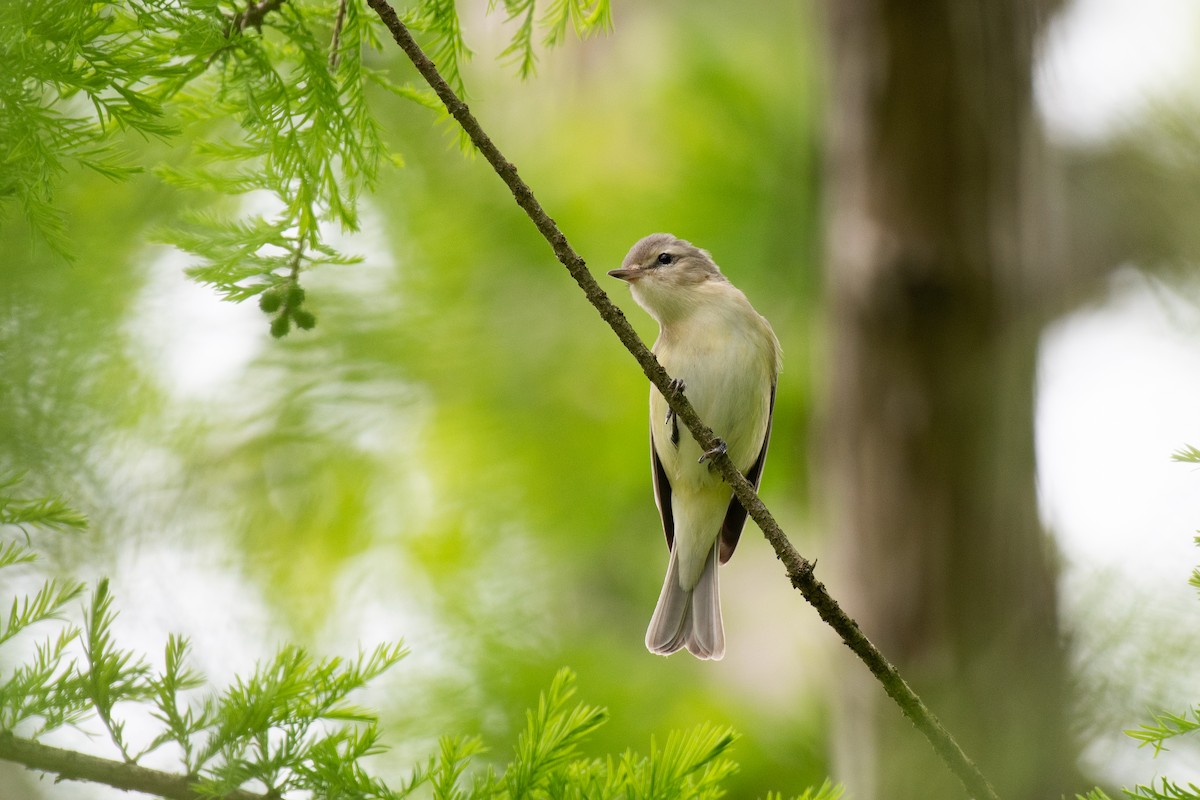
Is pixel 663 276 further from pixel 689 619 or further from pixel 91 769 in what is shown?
pixel 91 769

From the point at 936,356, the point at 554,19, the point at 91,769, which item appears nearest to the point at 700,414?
the point at 936,356

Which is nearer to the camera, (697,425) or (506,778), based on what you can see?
(506,778)

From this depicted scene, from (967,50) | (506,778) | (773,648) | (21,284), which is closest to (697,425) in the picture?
(506,778)

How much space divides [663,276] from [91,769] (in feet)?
10.1

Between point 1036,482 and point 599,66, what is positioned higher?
point 599,66

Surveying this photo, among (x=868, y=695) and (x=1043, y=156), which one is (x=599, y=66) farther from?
(x=868, y=695)

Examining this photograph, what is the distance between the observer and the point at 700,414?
13.4ft

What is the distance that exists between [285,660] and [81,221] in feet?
8.74

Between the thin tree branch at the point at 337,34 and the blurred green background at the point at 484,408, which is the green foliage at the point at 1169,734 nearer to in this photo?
the thin tree branch at the point at 337,34

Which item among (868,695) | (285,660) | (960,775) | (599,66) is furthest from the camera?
(599,66)

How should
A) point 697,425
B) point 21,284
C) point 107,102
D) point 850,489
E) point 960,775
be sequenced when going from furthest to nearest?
point 850,489 < point 21,284 < point 697,425 < point 107,102 < point 960,775

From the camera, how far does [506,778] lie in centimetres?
187

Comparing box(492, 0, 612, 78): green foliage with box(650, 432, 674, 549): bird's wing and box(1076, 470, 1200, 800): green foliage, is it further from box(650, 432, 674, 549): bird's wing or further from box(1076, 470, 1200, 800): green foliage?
box(650, 432, 674, 549): bird's wing

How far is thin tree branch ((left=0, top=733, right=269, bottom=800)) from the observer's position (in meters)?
1.60
